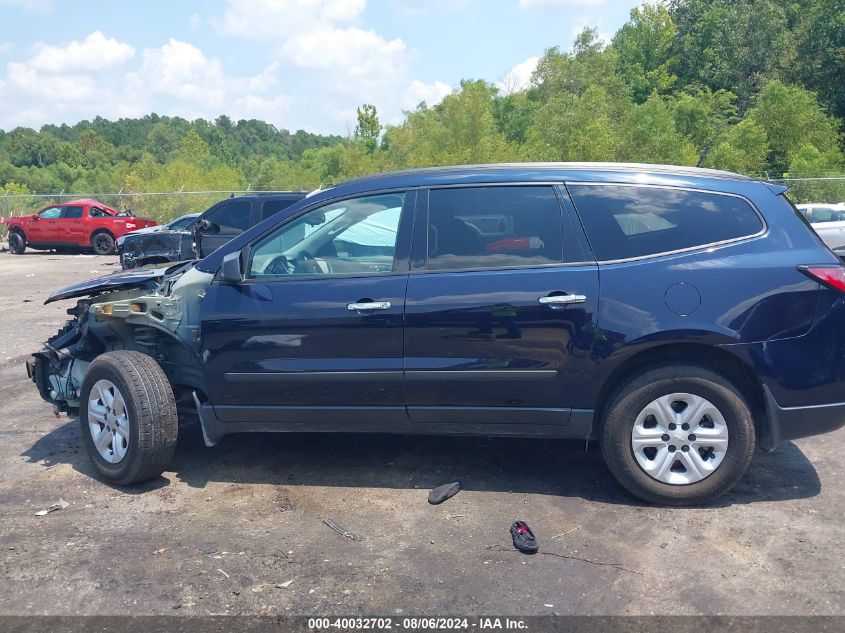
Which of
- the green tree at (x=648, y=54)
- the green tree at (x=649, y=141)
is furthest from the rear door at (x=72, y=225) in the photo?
the green tree at (x=648, y=54)

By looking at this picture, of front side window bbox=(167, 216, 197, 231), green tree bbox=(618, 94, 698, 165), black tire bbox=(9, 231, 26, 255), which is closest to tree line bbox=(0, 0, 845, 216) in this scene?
green tree bbox=(618, 94, 698, 165)

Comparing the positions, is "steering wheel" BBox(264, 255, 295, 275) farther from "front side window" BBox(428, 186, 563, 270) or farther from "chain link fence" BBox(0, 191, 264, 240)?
"chain link fence" BBox(0, 191, 264, 240)

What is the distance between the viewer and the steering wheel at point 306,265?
470 cm

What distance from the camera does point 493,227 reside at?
4.51 m

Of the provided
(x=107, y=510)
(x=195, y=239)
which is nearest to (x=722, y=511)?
(x=107, y=510)

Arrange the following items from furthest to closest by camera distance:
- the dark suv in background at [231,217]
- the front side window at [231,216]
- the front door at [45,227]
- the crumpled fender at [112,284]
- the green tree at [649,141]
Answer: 1. the green tree at [649,141]
2. the front door at [45,227]
3. the front side window at [231,216]
4. the dark suv in background at [231,217]
5. the crumpled fender at [112,284]

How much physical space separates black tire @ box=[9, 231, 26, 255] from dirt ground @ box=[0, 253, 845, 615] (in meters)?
21.8

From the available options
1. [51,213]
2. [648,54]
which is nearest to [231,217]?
[51,213]

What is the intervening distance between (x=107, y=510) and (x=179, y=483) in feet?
1.62

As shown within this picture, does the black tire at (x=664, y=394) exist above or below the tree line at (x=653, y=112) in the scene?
below

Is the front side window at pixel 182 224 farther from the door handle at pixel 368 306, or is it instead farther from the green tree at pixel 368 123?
the green tree at pixel 368 123

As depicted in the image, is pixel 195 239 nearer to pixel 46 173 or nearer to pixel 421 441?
pixel 421 441

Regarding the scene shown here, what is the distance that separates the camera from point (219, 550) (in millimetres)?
3982

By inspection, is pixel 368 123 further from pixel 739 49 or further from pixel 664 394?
pixel 664 394
